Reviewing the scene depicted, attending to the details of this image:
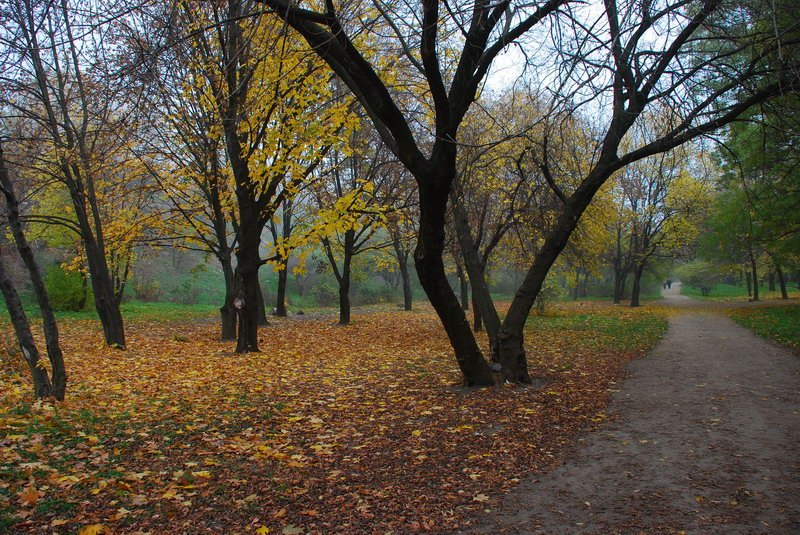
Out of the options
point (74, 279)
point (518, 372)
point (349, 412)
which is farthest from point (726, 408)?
point (74, 279)

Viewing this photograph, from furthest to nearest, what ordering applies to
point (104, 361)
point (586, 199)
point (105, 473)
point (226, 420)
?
point (104, 361) → point (586, 199) → point (226, 420) → point (105, 473)

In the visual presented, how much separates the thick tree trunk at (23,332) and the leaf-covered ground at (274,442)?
281 mm

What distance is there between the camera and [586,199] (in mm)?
7582

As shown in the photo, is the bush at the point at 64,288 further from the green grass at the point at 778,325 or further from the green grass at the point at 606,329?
the green grass at the point at 778,325

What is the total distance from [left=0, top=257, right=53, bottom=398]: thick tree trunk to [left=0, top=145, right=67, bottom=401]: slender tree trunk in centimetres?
7

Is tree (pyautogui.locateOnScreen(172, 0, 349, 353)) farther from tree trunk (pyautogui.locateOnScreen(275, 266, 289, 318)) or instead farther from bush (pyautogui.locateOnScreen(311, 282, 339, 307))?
bush (pyautogui.locateOnScreen(311, 282, 339, 307))

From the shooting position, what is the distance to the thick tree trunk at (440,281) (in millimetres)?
6293

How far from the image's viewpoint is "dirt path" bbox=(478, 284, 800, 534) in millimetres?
3490

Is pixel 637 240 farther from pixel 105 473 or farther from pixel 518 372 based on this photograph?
pixel 105 473

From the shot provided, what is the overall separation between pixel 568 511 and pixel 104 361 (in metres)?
9.07

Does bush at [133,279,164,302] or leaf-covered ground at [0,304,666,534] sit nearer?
leaf-covered ground at [0,304,666,534]

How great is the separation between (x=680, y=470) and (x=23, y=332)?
269 inches

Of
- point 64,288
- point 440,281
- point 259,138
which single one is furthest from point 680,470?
point 64,288

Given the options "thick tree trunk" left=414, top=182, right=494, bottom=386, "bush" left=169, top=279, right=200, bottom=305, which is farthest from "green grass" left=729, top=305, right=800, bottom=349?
"bush" left=169, top=279, right=200, bottom=305
